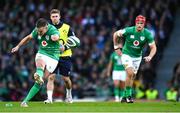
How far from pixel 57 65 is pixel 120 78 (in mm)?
3909

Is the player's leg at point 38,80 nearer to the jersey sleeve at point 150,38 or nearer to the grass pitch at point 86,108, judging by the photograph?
the grass pitch at point 86,108

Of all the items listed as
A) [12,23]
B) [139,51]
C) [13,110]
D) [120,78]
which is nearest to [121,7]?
[12,23]

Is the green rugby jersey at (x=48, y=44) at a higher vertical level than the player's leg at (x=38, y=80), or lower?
higher

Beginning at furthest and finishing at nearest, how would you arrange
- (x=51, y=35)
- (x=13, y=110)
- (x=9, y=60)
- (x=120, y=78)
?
(x=9, y=60) → (x=120, y=78) → (x=51, y=35) → (x=13, y=110)

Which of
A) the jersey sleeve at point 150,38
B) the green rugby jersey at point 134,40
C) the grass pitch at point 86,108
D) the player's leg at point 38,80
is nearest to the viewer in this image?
the grass pitch at point 86,108

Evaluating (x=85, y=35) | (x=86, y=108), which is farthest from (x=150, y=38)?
Result: (x=85, y=35)

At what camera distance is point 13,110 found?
59.0 ft

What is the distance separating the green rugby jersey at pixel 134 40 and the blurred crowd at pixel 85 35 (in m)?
8.41

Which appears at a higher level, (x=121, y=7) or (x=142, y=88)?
(x=121, y=7)

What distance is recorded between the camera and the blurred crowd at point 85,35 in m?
31.2

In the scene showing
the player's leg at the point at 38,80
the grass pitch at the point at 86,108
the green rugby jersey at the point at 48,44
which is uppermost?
the green rugby jersey at the point at 48,44

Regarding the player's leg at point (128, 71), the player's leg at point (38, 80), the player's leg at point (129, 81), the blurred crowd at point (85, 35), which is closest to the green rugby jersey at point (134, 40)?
the player's leg at point (128, 71)

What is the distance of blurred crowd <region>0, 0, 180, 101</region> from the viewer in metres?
31.2

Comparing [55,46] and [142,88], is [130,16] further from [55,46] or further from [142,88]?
[55,46]
